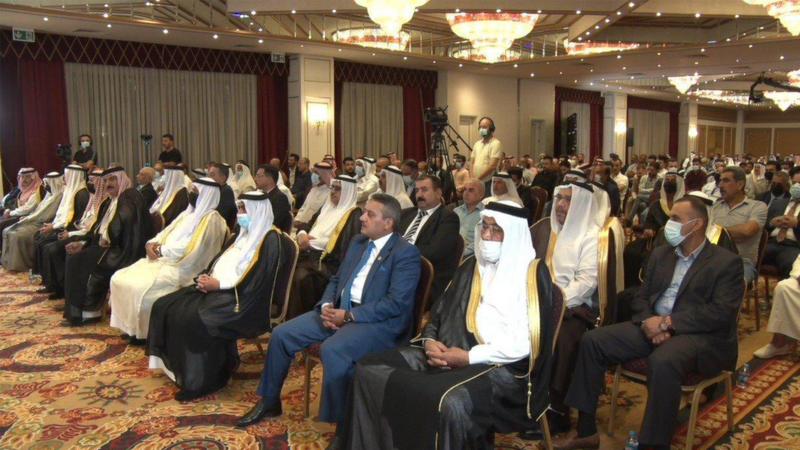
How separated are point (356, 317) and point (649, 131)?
23173mm

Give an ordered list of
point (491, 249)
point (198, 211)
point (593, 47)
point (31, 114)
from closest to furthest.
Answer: point (491, 249), point (198, 211), point (31, 114), point (593, 47)

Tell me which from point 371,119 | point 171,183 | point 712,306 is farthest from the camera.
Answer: point 371,119

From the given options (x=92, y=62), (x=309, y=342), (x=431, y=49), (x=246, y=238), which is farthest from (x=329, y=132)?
(x=309, y=342)

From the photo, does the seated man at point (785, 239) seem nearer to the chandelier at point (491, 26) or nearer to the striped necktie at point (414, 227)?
the striped necktie at point (414, 227)

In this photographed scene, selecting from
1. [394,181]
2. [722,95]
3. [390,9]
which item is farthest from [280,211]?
[722,95]

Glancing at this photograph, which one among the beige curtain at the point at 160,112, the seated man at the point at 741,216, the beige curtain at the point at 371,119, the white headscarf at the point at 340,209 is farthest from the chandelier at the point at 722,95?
the white headscarf at the point at 340,209

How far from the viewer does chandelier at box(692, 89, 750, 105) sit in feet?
73.4

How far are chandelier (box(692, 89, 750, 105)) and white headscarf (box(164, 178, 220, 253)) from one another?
20.6 m

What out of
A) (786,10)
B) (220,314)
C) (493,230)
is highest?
(786,10)

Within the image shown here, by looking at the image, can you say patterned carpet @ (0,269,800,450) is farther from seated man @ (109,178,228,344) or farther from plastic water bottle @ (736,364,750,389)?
seated man @ (109,178,228,344)

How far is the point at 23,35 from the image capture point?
10.2m

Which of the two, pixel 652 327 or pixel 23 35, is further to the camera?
pixel 23 35

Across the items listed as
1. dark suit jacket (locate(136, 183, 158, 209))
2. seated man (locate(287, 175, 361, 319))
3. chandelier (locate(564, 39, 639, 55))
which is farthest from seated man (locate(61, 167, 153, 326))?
chandelier (locate(564, 39, 639, 55))

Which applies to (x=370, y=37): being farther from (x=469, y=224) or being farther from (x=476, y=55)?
(x=469, y=224)
